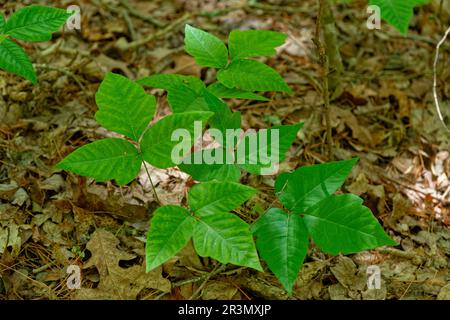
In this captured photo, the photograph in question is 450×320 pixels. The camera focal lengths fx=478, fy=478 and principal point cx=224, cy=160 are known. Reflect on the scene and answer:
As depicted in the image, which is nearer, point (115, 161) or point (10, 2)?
point (115, 161)

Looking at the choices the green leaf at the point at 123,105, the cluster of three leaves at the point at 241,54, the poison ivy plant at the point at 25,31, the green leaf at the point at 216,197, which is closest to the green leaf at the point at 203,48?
the cluster of three leaves at the point at 241,54

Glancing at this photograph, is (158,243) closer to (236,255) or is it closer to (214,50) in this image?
(236,255)

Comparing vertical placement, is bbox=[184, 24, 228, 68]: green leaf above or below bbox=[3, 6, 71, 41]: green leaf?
below

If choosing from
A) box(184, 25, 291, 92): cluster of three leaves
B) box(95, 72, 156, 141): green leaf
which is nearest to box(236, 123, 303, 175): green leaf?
box(184, 25, 291, 92): cluster of three leaves

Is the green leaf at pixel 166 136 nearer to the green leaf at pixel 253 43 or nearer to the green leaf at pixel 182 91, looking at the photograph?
the green leaf at pixel 182 91

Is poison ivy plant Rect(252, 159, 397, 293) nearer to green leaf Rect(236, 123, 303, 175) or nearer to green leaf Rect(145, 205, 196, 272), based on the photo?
green leaf Rect(236, 123, 303, 175)

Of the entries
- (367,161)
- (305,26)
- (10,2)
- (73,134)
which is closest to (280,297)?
(367,161)
